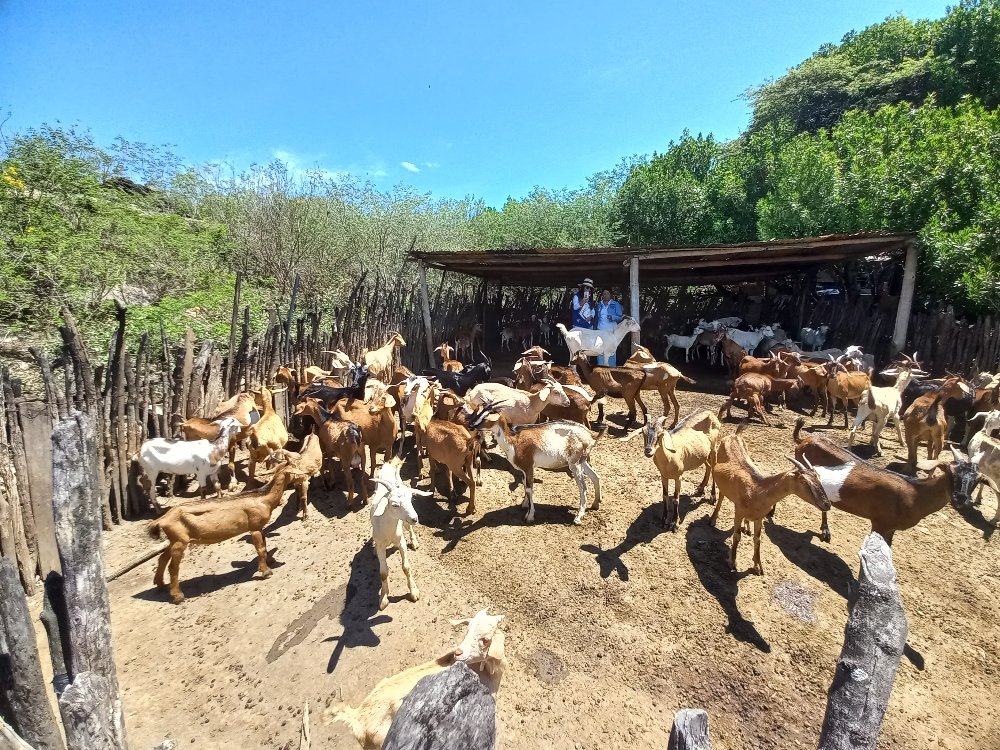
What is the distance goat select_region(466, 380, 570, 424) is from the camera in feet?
24.2

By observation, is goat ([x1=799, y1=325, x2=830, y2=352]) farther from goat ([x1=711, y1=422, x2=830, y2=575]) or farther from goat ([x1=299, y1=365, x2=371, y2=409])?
goat ([x1=299, y1=365, x2=371, y2=409])

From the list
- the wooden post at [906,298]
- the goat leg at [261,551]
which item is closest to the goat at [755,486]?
the goat leg at [261,551]

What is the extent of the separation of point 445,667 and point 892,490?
4.47m

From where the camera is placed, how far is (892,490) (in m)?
4.66

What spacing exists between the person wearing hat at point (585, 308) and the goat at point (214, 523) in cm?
892

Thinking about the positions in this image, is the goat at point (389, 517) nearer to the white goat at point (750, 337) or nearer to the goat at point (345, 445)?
the goat at point (345, 445)

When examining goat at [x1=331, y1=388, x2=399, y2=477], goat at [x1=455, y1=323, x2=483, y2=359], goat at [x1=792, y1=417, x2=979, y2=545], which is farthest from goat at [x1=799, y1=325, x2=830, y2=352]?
goat at [x1=331, y1=388, x2=399, y2=477]

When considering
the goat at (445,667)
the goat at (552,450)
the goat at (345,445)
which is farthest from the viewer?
the goat at (345,445)

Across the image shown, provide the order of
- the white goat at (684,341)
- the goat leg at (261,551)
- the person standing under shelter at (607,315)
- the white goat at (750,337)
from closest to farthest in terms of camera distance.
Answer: the goat leg at (261,551)
the person standing under shelter at (607,315)
the white goat at (750,337)
the white goat at (684,341)

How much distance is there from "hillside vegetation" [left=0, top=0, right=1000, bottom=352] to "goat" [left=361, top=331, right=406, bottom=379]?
10.6 ft

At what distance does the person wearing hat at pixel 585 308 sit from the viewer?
12570 mm

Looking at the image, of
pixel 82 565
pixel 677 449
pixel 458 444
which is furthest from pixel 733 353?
pixel 82 565

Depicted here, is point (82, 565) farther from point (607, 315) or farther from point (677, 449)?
point (607, 315)

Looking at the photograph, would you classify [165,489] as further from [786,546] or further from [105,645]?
[786,546]
